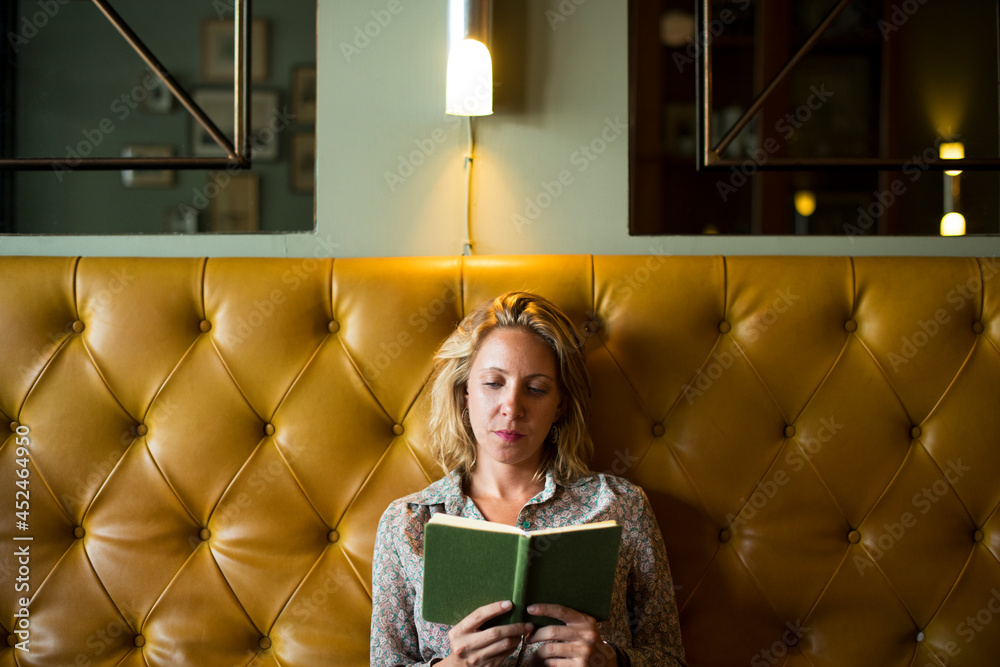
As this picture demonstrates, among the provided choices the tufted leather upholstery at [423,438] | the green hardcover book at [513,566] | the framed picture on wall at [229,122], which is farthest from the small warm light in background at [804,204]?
the framed picture on wall at [229,122]

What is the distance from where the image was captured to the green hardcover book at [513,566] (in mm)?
1001

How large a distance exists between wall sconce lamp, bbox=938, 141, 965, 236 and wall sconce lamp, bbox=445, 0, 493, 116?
1091 millimetres

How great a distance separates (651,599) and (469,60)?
1.17m

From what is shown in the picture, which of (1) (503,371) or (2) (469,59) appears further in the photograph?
(2) (469,59)

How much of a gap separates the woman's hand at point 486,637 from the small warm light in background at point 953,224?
137 centimetres

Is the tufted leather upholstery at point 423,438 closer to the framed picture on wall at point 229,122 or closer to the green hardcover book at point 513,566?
the framed picture on wall at point 229,122

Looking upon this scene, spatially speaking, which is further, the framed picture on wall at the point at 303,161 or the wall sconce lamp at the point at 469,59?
the framed picture on wall at the point at 303,161

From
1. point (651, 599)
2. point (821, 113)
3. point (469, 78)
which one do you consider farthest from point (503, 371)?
point (821, 113)

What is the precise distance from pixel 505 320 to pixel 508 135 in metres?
0.55

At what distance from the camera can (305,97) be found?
1689 millimetres

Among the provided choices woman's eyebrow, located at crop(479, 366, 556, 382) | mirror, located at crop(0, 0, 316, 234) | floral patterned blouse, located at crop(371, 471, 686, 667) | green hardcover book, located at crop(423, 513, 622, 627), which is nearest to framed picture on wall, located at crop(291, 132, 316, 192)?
mirror, located at crop(0, 0, 316, 234)

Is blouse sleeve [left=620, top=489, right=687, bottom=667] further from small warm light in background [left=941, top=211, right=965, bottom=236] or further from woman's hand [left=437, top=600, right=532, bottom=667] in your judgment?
small warm light in background [left=941, top=211, right=965, bottom=236]

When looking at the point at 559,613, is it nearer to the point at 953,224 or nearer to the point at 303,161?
the point at 303,161

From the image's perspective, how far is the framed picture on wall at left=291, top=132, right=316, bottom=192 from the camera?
1684mm
